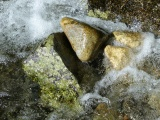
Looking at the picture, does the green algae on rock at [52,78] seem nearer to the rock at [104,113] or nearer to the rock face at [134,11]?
the rock at [104,113]

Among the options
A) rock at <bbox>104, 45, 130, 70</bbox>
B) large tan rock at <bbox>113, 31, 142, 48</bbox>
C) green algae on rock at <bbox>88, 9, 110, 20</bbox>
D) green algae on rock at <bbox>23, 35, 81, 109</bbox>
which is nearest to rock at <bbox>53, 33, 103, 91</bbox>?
Answer: green algae on rock at <bbox>23, 35, 81, 109</bbox>

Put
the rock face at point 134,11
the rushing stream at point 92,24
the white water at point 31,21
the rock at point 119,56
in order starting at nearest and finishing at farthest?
the rushing stream at point 92,24 < the rock at point 119,56 < the rock face at point 134,11 < the white water at point 31,21

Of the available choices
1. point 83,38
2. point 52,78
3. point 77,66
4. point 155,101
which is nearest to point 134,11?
point 83,38

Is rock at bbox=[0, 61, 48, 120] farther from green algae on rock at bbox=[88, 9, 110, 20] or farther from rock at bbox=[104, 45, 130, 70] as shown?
green algae on rock at bbox=[88, 9, 110, 20]

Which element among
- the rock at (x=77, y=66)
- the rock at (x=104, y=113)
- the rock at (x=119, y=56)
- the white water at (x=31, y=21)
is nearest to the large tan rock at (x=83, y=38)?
the rock at (x=77, y=66)

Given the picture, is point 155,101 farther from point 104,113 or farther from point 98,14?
point 98,14

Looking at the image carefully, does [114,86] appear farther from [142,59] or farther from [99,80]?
[142,59]
